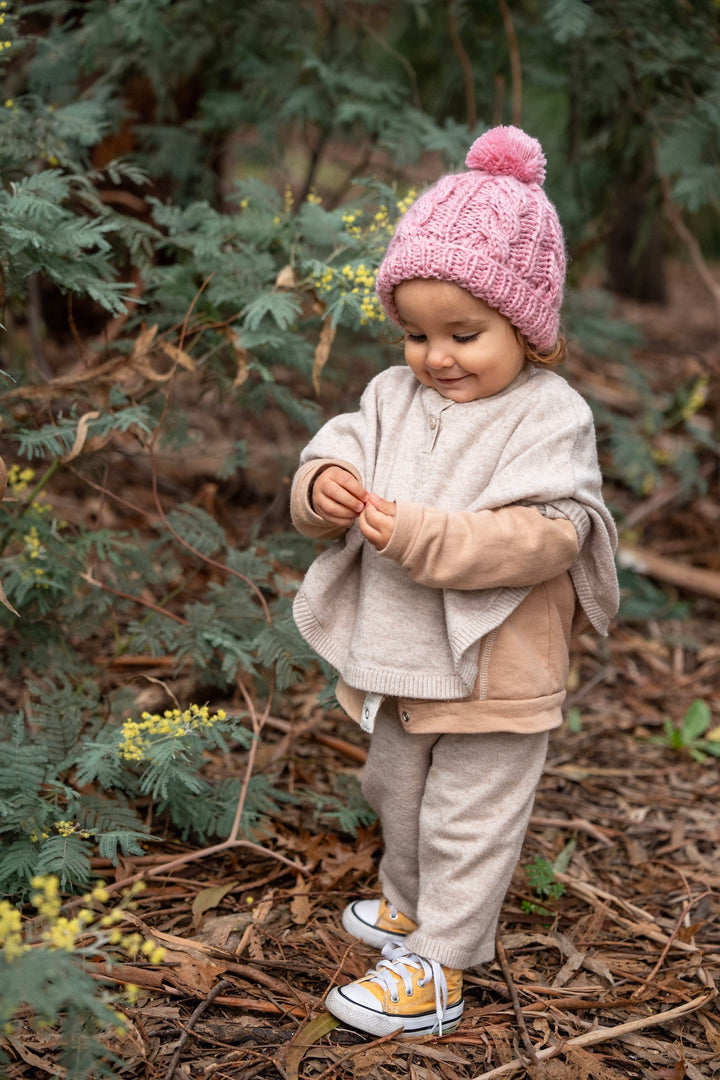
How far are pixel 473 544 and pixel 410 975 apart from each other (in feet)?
3.11

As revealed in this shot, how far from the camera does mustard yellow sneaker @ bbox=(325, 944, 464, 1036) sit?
204cm

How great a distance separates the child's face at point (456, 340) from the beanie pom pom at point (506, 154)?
31cm

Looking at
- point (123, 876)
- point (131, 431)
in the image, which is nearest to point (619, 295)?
point (131, 431)

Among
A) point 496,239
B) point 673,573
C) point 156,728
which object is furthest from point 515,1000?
point 673,573

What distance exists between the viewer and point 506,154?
1.99m

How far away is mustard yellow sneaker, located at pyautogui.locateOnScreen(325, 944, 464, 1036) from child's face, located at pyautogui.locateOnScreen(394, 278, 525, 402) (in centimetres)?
120

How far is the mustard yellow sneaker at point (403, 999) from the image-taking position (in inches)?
80.3

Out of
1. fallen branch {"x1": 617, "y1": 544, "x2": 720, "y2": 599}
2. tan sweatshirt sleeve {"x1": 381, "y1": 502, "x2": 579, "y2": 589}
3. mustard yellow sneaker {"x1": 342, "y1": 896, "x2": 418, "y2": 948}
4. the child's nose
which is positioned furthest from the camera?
fallen branch {"x1": 617, "y1": 544, "x2": 720, "y2": 599}

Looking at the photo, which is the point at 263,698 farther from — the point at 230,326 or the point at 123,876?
the point at 230,326

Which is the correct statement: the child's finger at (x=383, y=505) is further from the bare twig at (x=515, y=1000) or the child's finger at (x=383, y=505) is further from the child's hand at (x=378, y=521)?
the bare twig at (x=515, y=1000)

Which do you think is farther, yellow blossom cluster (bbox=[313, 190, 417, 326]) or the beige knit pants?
yellow blossom cluster (bbox=[313, 190, 417, 326])

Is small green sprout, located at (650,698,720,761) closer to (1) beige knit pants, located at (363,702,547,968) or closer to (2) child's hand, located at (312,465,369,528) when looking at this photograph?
(1) beige knit pants, located at (363,702,547,968)

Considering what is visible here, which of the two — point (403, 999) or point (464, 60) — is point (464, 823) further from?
point (464, 60)

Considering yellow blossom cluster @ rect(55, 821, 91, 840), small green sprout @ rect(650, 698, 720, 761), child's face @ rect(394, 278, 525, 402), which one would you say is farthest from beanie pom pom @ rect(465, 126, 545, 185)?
small green sprout @ rect(650, 698, 720, 761)
